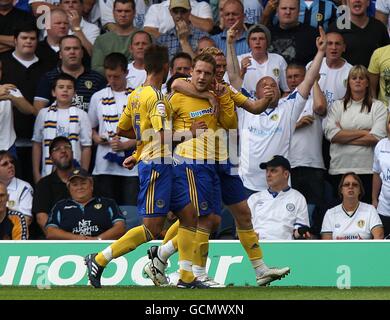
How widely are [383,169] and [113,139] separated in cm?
350

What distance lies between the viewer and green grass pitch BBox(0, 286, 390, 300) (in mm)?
11281

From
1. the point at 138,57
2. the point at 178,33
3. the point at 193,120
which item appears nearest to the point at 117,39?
the point at 138,57

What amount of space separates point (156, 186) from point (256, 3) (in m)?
6.37

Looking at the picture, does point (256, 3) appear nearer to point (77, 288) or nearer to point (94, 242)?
point (94, 242)

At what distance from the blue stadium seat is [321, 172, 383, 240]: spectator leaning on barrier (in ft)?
7.74

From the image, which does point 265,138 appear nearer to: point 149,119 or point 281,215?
point 281,215

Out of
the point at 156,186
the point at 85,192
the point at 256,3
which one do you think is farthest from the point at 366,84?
the point at 156,186

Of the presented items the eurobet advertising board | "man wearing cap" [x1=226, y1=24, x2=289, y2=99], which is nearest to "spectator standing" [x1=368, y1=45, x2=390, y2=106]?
"man wearing cap" [x1=226, y1=24, x2=289, y2=99]

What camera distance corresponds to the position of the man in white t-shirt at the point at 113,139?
1652 centimetres

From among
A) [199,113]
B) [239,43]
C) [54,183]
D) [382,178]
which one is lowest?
[54,183]

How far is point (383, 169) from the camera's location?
15805mm

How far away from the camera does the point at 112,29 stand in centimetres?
1786

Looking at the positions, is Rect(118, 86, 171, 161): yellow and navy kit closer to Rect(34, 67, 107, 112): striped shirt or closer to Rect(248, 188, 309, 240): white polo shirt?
Rect(248, 188, 309, 240): white polo shirt

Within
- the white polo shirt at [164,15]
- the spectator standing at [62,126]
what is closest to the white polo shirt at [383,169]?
the white polo shirt at [164,15]
